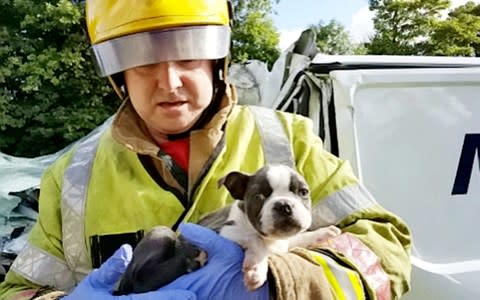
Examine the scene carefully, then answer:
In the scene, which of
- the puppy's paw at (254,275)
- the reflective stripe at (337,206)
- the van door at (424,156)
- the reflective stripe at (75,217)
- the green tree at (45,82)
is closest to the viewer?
the puppy's paw at (254,275)

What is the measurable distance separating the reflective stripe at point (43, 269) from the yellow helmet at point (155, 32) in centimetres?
56

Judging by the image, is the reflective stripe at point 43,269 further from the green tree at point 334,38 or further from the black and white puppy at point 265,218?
the green tree at point 334,38

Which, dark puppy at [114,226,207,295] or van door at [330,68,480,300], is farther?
van door at [330,68,480,300]

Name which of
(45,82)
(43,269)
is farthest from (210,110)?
(45,82)

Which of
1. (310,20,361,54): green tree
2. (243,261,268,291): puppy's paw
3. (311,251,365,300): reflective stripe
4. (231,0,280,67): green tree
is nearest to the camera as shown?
(243,261,268,291): puppy's paw

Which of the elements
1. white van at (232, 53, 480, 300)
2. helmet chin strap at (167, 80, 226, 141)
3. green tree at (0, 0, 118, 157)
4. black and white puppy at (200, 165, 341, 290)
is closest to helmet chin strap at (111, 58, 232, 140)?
helmet chin strap at (167, 80, 226, 141)

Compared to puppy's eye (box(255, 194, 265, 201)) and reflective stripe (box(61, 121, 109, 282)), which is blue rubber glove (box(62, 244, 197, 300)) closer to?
reflective stripe (box(61, 121, 109, 282))

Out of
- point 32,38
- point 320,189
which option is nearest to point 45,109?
point 32,38

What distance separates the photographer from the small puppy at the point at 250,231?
5.58 feet

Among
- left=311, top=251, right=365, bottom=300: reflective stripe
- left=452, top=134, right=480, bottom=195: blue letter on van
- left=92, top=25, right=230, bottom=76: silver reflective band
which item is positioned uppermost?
left=92, top=25, right=230, bottom=76: silver reflective band

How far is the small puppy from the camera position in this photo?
1702mm

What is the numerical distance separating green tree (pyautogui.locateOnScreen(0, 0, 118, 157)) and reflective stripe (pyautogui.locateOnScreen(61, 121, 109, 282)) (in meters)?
9.47

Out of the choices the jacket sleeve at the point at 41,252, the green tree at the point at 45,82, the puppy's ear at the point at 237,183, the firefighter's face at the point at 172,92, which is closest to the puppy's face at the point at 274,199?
the puppy's ear at the point at 237,183

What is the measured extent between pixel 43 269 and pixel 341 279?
87 cm
